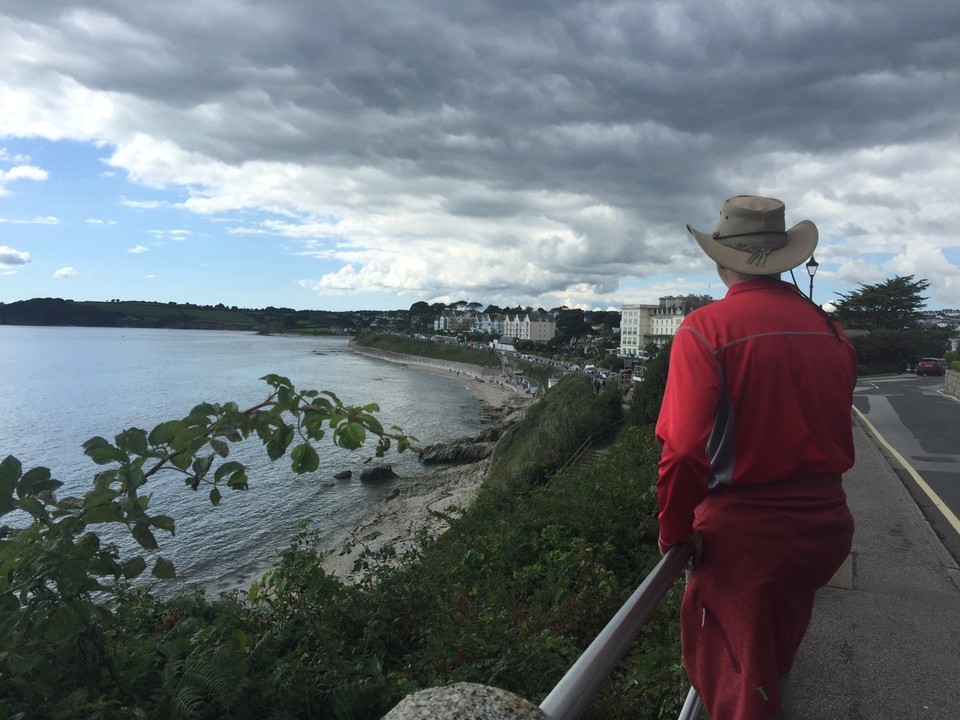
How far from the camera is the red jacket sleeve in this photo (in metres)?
1.72

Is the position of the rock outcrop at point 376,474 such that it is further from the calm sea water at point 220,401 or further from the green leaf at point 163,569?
the green leaf at point 163,569

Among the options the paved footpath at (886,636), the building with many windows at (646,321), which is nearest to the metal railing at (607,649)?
the paved footpath at (886,636)

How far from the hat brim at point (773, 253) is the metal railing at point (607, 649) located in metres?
0.91

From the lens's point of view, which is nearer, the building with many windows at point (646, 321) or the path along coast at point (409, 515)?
the path along coast at point (409, 515)

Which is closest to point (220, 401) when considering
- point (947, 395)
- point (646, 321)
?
point (947, 395)

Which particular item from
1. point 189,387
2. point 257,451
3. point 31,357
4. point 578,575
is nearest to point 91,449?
point 578,575

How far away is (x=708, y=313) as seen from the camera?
1945 mm

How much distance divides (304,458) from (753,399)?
1.38 meters

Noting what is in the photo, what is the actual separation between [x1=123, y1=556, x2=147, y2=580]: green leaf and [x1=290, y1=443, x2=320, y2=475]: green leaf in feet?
1.96

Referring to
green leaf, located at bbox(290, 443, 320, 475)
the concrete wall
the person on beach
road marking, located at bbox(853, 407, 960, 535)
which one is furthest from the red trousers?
the concrete wall

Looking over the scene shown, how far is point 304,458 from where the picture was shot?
86.4 inches

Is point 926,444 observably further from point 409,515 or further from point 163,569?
point 409,515

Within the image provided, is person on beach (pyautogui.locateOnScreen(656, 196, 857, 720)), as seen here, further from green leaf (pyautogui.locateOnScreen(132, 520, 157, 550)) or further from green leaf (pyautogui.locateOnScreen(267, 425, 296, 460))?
green leaf (pyautogui.locateOnScreen(132, 520, 157, 550))

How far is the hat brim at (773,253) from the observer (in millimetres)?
2150
